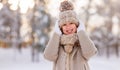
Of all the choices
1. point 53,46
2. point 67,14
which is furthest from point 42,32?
point 53,46

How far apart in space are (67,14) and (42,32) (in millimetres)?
35046

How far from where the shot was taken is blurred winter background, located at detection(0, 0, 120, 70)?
33.6 meters

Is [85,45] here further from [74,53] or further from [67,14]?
[67,14]

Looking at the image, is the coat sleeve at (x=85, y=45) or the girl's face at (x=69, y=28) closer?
the coat sleeve at (x=85, y=45)

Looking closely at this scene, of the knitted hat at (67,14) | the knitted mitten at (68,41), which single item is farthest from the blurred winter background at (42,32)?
the knitted mitten at (68,41)

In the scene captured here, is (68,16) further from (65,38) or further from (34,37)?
(34,37)

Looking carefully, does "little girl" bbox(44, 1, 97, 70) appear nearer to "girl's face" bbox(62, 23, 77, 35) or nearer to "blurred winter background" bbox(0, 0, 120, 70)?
"girl's face" bbox(62, 23, 77, 35)

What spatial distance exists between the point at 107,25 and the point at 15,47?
15797mm

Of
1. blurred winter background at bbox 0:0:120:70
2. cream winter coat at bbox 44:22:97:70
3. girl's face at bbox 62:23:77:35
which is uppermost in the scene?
girl's face at bbox 62:23:77:35

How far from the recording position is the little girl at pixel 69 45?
15.9 feet

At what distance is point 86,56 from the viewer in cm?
486

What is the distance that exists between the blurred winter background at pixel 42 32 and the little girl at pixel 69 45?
20.4 metres

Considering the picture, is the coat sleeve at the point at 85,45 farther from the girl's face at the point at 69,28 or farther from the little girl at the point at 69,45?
the girl's face at the point at 69,28

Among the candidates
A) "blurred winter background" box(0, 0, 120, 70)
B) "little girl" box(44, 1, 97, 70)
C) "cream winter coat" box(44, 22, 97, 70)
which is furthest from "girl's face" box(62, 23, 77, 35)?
"blurred winter background" box(0, 0, 120, 70)
